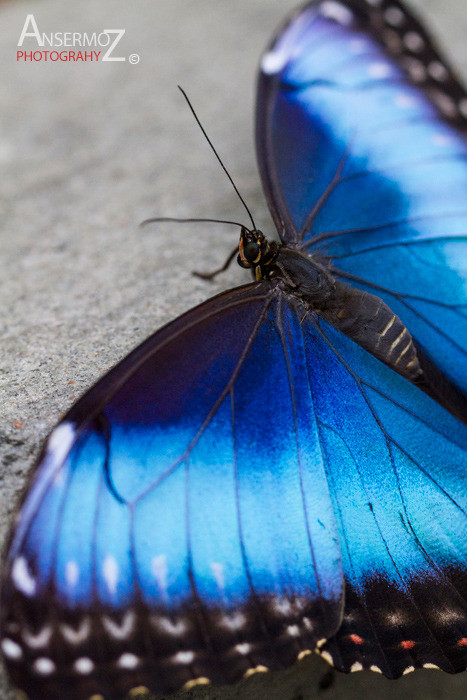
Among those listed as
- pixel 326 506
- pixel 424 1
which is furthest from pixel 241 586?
pixel 424 1

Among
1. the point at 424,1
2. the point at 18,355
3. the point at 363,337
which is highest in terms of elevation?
the point at 424,1

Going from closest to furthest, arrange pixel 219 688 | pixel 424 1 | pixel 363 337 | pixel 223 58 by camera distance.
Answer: pixel 219 688, pixel 363 337, pixel 223 58, pixel 424 1

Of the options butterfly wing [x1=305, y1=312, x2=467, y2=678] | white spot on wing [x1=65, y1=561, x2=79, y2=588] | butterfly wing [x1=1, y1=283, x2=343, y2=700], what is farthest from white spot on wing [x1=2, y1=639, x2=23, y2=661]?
butterfly wing [x1=305, y1=312, x2=467, y2=678]

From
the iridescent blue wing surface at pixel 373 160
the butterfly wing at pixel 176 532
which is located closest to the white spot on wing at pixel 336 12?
the iridescent blue wing surface at pixel 373 160

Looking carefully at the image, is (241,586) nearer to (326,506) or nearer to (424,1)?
(326,506)

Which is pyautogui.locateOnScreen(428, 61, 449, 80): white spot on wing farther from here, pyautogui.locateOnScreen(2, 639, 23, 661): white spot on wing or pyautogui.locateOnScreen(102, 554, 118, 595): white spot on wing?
pyautogui.locateOnScreen(2, 639, 23, 661): white spot on wing

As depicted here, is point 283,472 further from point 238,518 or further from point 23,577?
point 23,577

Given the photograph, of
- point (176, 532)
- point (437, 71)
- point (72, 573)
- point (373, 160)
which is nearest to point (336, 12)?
point (437, 71)
